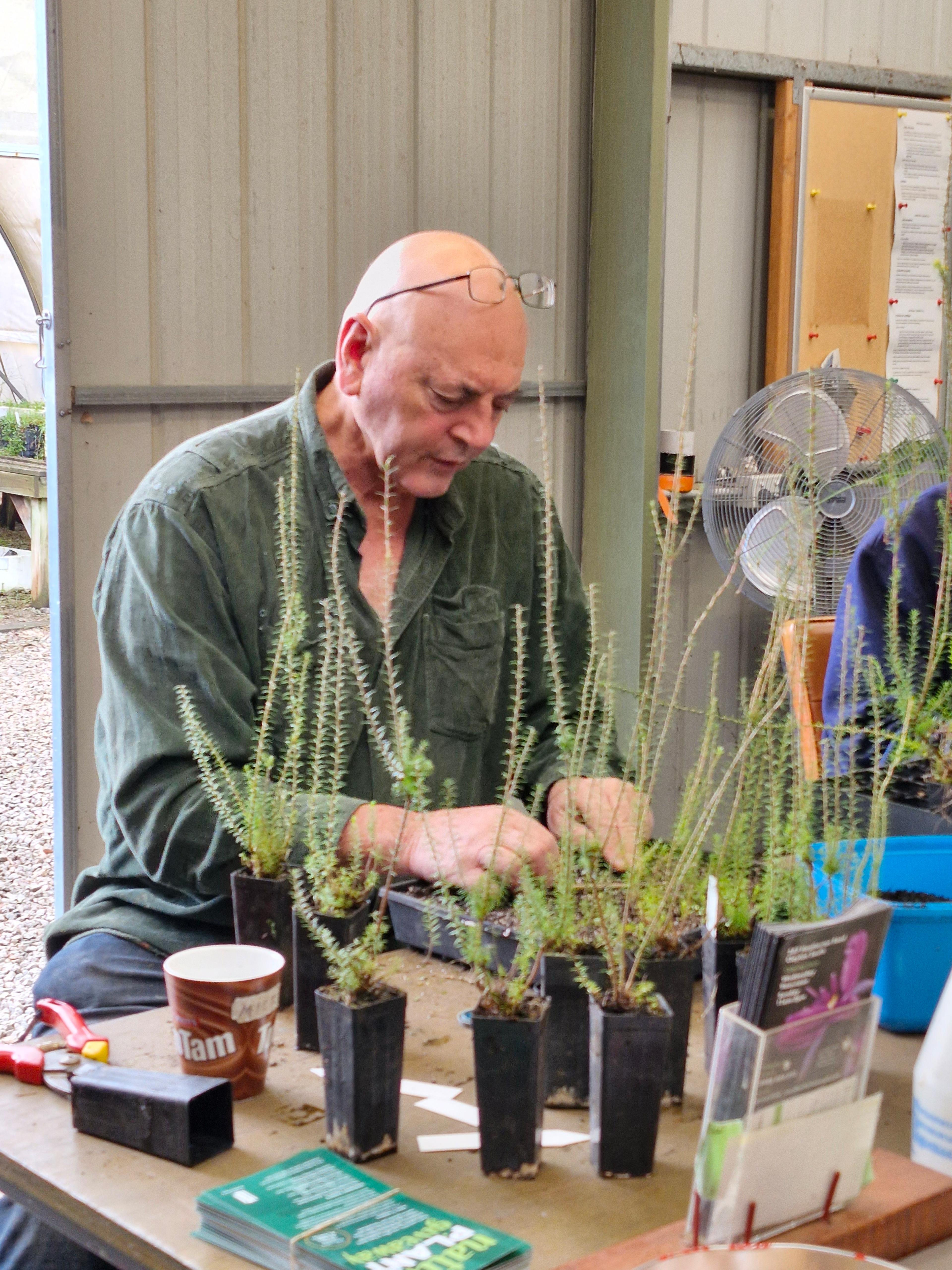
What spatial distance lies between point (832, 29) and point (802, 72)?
0.87 ft

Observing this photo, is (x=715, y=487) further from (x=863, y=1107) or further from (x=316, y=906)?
(x=863, y=1107)

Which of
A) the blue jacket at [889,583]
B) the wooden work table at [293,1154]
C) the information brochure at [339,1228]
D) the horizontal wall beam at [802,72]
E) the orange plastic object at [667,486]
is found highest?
the horizontal wall beam at [802,72]

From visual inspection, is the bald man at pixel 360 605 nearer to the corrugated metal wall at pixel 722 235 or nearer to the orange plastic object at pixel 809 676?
the orange plastic object at pixel 809 676

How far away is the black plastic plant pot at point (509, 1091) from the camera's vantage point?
121cm

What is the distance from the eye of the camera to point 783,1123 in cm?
102

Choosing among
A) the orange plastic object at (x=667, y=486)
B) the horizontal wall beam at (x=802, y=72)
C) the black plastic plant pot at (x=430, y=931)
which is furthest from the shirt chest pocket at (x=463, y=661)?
the horizontal wall beam at (x=802, y=72)

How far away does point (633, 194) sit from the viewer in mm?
4277

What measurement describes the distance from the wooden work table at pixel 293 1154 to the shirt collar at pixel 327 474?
1.02 metres

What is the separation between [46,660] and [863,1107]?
660 cm

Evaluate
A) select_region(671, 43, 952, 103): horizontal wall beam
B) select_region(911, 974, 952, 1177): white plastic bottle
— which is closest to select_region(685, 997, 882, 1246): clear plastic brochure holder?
select_region(911, 974, 952, 1177): white plastic bottle

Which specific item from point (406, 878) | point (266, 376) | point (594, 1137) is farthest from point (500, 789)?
point (266, 376)

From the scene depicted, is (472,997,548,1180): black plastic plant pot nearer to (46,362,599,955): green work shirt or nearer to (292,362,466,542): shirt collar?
(46,362,599,955): green work shirt

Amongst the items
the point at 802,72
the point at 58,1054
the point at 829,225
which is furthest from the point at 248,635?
the point at 802,72

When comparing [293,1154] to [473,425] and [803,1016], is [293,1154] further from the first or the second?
[473,425]
